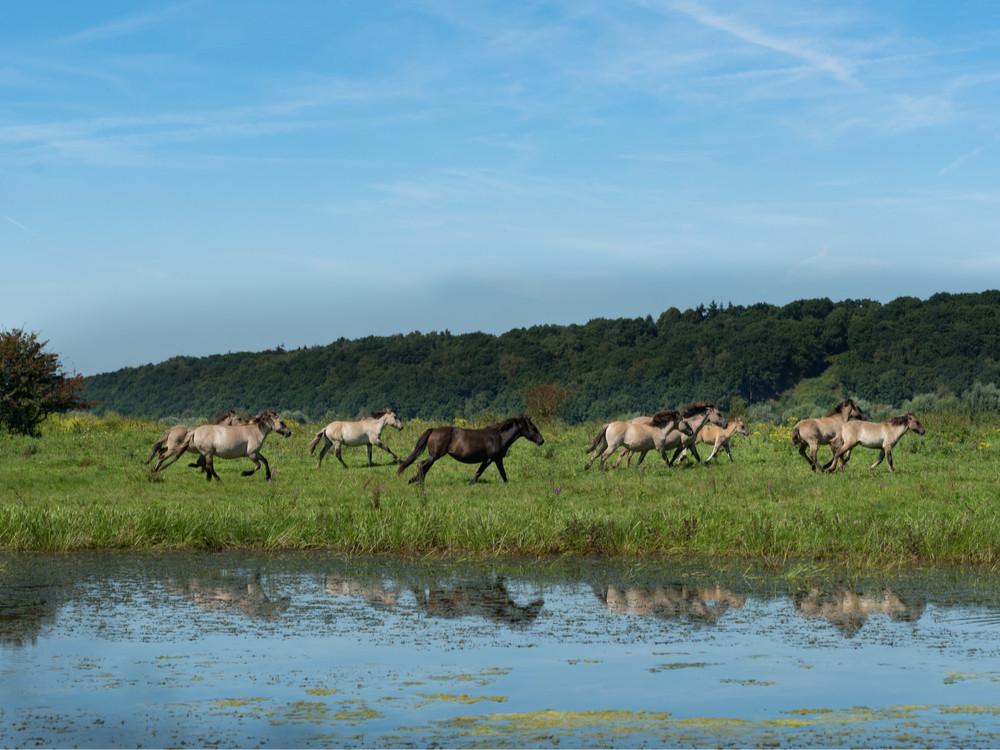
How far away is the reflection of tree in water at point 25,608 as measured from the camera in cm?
878

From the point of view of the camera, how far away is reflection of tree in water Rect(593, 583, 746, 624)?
971cm

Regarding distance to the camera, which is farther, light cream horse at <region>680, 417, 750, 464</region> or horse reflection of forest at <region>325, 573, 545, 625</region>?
light cream horse at <region>680, 417, 750, 464</region>

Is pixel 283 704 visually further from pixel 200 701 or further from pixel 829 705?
pixel 829 705

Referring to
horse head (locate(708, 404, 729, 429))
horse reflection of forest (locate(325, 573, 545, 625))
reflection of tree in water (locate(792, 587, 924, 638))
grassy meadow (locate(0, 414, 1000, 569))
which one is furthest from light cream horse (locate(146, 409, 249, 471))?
reflection of tree in water (locate(792, 587, 924, 638))

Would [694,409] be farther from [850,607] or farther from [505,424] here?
[850,607]

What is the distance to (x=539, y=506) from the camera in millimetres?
16141

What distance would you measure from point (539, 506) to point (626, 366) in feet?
292

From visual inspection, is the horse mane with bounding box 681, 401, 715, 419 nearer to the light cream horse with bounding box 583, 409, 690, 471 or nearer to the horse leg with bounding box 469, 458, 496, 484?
the light cream horse with bounding box 583, 409, 690, 471

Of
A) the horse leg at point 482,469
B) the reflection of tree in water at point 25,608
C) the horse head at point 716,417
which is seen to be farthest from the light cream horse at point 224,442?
the reflection of tree in water at point 25,608

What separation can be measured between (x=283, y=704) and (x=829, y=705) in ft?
11.3

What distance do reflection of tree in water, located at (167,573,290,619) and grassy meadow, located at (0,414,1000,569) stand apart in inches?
94.2

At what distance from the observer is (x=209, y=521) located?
14.4 m

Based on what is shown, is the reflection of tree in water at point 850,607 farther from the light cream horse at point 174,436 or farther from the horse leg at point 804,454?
the light cream horse at point 174,436

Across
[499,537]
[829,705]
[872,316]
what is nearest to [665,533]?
[499,537]
